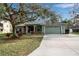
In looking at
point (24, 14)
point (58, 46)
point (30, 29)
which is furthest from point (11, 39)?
point (58, 46)

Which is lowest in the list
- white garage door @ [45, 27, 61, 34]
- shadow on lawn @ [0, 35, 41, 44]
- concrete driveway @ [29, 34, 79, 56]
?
concrete driveway @ [29, 34, 79, 56]

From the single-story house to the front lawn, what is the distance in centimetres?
14

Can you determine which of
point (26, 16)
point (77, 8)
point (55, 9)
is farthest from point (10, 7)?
point (77, 8)

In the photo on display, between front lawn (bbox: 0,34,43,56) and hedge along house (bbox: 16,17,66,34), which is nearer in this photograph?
front lawn (bbox: 0,34,43,56)

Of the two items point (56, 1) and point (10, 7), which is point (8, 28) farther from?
point (56, 1)

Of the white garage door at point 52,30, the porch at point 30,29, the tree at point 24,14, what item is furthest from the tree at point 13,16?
the white garage door at point 52,30

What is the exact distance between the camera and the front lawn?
5.89m

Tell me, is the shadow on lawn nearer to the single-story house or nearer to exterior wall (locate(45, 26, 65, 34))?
the single-story house

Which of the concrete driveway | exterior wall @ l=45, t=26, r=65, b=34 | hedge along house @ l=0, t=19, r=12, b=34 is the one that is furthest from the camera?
exterior wall @ l=45, t=26, r=65, b=34

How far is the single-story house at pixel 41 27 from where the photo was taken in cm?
619

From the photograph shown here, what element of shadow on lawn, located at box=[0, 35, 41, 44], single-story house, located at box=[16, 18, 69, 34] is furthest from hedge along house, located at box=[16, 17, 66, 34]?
shadow on lawn, located at box=[0, 35, 41, 44]

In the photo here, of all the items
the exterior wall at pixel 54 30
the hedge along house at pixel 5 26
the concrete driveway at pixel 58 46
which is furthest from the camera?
the exterior wall at pixel 54 30

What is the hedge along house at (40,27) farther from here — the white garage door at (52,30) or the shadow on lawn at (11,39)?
the shadow on lawn at (11,39)

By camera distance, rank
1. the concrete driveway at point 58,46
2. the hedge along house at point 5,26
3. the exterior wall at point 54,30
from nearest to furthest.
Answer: the concrete driveway at point 58,46 < the hedge along house at point 5,26 < the exterior wall at point 54,30
